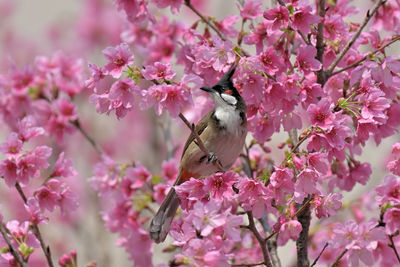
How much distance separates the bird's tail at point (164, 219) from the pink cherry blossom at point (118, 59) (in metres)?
0.84

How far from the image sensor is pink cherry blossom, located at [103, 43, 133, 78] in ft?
7.54

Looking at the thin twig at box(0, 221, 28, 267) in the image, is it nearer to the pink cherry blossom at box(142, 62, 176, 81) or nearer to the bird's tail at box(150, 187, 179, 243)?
the bird's tail at box(150, 187, 179, 243)

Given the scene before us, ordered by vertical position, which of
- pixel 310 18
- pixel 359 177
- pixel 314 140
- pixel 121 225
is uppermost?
pixel 310 18

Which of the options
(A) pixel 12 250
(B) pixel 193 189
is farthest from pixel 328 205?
(A) pixel 12 250

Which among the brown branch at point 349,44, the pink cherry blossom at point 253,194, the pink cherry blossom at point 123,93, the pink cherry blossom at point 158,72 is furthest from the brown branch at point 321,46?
the pink cherry blossom at point 123,93

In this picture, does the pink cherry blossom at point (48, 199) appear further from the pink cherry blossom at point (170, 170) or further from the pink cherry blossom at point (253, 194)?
the pink cherry blossom at point (253, 194)

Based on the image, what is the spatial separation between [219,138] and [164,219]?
18.7 inches

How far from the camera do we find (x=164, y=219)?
A: 2.92m

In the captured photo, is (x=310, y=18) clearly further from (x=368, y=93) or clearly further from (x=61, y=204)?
(x=61, y=204)

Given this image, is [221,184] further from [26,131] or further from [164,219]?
[26,131]

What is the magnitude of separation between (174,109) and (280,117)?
1.79 feet

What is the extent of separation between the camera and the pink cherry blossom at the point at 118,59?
2.30 meters

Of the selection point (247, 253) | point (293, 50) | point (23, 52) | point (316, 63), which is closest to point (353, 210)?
point (247, 253)

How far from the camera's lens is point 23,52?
291 inches
